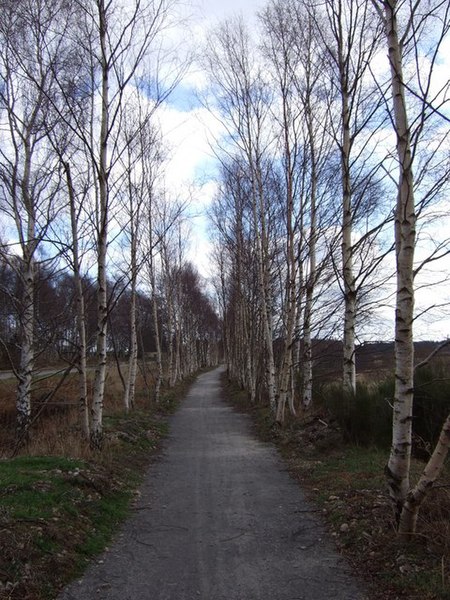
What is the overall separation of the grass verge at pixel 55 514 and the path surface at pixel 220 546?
193 mm

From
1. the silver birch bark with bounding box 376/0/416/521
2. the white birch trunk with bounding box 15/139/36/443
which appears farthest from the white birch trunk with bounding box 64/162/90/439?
the silver birch bark with bounding box 376/0/416/521

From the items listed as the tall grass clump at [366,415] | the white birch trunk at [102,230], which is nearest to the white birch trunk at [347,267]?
the tall grass clump at [366,415]

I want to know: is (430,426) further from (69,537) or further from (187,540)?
(69,537)

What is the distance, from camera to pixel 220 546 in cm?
495

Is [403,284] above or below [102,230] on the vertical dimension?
below

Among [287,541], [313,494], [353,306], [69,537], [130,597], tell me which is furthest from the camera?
[353,306]

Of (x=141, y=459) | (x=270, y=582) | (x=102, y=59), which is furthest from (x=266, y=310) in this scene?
(x=270, y=582)

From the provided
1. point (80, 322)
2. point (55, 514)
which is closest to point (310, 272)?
point (80, 322)

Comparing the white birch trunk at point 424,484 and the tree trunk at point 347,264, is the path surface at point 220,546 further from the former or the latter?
the tree trunk at point 347,264

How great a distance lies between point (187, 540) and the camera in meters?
5.14

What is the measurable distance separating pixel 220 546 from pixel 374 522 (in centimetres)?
149

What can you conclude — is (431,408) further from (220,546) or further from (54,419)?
(54,419)

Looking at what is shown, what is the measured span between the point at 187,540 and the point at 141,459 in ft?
14.5

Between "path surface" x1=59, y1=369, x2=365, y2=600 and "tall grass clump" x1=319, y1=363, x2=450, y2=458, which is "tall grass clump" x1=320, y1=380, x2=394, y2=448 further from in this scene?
"path surface" x1=59, y1=369, x2=365, y2=600
